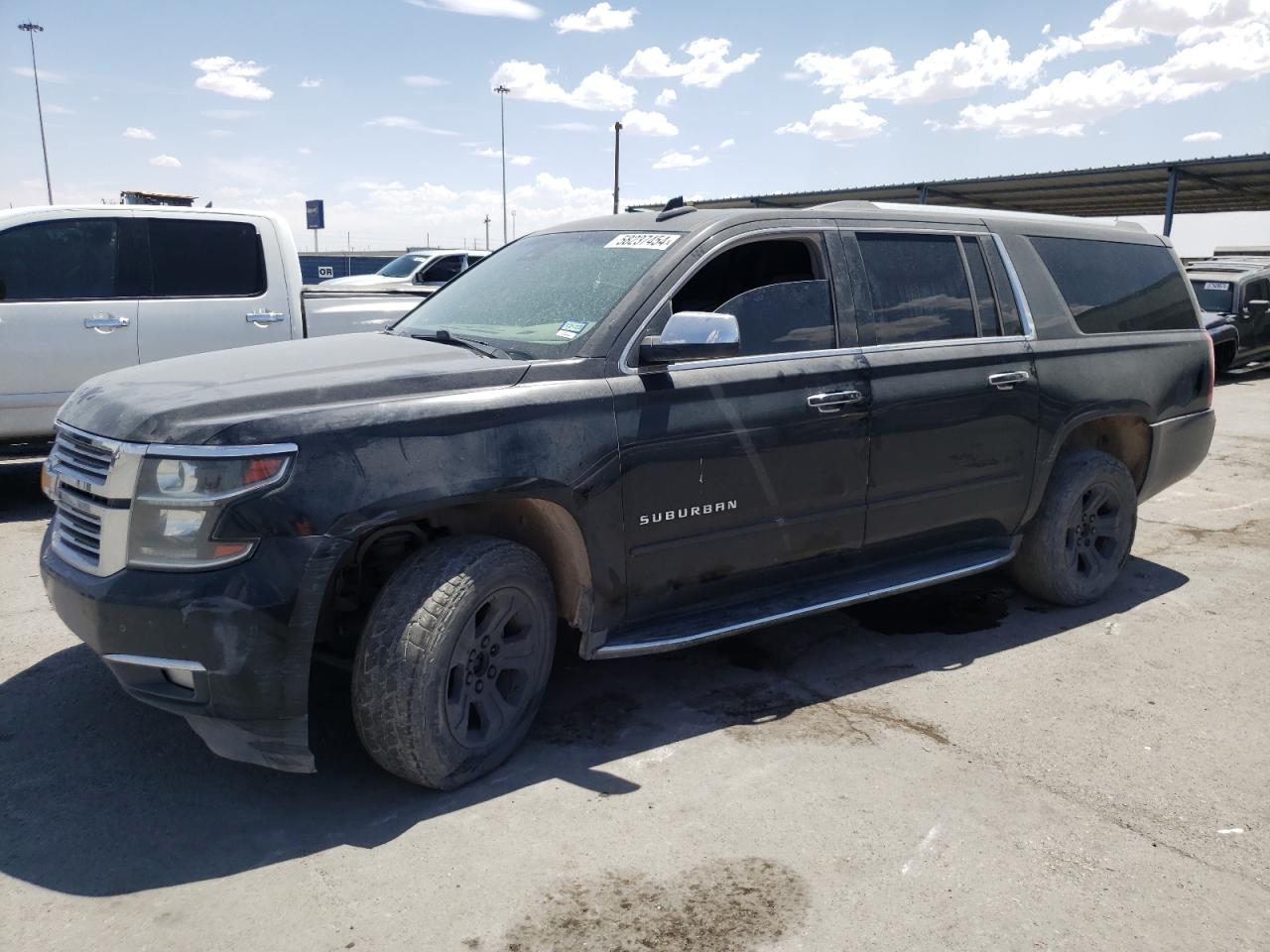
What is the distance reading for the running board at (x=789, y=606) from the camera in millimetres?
3674

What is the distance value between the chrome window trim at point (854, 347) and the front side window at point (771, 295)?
0.04 m

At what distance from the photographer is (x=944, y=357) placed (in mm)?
4473

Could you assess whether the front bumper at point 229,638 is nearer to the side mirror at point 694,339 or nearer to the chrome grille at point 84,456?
the chrome grille at point 84,456

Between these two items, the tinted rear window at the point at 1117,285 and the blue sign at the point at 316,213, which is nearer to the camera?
the tinted rear window at the point at 1117,285

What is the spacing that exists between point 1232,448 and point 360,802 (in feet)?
32.1

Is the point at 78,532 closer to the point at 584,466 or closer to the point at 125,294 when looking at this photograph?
the point at 584,466

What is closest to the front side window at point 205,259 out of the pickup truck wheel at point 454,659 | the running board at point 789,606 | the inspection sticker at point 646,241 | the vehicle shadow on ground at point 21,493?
the vehicle shadow on ground at point 21,493

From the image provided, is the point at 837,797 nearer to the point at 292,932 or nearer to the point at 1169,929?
the point at 1169,929

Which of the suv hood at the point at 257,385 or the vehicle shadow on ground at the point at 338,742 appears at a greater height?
the suv hood at the point at 257,385

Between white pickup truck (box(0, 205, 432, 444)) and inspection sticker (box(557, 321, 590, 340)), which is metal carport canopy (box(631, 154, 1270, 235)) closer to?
white pickup truck (box(0, 205, 432, 444))

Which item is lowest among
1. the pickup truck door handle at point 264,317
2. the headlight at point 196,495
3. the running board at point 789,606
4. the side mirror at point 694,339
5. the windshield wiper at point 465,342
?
the running board at point 789,606

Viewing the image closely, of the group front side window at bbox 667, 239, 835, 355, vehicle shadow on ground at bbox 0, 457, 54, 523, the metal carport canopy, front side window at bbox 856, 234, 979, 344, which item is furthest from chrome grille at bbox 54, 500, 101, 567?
the metal carport canopy

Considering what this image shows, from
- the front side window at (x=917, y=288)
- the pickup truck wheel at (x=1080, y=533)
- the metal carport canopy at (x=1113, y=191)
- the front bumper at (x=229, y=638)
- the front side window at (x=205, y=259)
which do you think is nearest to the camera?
the front bumper at (x=229, y=638)

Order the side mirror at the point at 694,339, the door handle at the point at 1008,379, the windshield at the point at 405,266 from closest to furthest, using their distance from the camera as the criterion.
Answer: the side mirror at the point at 694,339 → the door handle at the point at 1008,379 → the windshield at the point at 405,266
